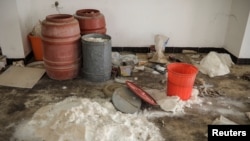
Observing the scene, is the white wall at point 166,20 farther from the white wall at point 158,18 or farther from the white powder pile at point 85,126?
the white powder pile at point 85,126

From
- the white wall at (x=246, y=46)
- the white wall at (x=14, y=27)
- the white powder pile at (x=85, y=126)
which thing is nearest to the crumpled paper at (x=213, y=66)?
the white wall at (x=246, y=46)

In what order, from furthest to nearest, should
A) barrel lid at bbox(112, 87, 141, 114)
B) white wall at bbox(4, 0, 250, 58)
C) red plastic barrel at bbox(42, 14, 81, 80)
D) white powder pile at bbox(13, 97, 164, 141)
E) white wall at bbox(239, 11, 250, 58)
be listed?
white wall at bbox(4, 0, 250, 58) < white wall at bbox(239, 11, 250, 58) < red plastic barrel at bbox(42, 14, 81, 80) < barrel lid at bbox(112, 87, 141, 114) < white powder pile at bbox(13, 97, 164, 141)

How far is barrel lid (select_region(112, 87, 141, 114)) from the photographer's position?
214cm

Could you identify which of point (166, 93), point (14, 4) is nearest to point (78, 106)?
point (166, 93)

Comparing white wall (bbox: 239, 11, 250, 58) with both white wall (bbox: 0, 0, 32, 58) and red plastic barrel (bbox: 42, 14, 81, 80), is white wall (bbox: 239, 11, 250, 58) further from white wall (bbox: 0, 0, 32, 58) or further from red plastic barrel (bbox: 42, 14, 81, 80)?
white wall (bbox: 0, 0, 32, 58)

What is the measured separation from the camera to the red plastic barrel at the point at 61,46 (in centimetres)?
A: 251

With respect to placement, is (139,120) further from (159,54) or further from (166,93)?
(159,54)

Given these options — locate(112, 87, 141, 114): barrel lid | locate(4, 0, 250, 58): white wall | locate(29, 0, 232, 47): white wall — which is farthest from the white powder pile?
locate(29, 0, 232, 47): white wall

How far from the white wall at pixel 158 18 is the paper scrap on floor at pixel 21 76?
89cm

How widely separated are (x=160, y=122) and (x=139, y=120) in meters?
0.19

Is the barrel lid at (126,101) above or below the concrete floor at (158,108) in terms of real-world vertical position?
above

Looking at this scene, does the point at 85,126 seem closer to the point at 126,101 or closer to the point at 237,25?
the point at 126,101

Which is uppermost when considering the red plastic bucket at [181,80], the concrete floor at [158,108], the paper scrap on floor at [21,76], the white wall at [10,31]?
the white wall at [10,31]

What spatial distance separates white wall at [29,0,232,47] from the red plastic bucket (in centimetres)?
130
